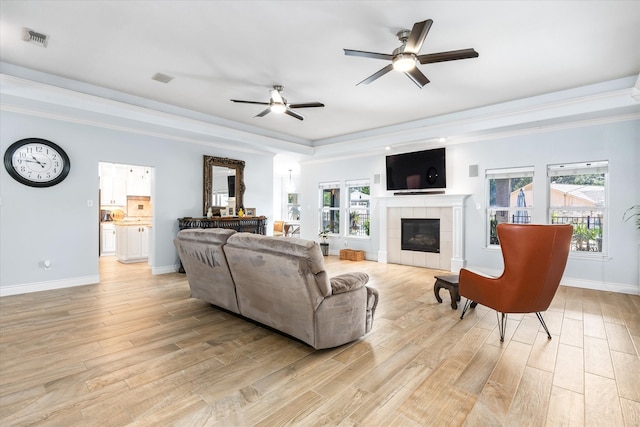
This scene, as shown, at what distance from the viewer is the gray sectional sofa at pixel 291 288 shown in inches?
99.7

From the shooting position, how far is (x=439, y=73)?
3889mm

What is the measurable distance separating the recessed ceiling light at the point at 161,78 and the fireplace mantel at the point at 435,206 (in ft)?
16.2

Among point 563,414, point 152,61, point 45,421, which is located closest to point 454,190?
point 563,414

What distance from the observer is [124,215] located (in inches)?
326

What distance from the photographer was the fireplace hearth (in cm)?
668

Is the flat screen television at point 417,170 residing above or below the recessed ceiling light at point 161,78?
below

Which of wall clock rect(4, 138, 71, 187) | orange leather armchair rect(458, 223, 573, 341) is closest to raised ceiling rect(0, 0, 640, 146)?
wall clock rect(4, 138, 71, 187)

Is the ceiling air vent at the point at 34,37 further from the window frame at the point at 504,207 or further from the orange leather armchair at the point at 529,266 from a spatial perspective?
the window frame at the point at 504,207

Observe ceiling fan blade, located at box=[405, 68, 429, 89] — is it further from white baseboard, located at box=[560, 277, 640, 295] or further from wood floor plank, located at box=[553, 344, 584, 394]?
white baseboard, located at box=[560, 277, 640, 295]

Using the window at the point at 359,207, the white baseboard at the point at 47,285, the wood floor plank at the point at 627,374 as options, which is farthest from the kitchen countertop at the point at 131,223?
the wood floor plank at the point at 627,374

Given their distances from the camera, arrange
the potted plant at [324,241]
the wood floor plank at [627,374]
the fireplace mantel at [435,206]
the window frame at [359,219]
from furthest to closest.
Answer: the potted plant at [324,241] < the window frame at [359,219] < the fireplace mantel at [435,206] < the wood floor plank at [627,374]

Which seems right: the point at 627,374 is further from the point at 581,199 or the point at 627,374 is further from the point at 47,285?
the point at 47,285

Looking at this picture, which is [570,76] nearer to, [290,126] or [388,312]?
[388,312]

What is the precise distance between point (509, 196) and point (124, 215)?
899 cm
